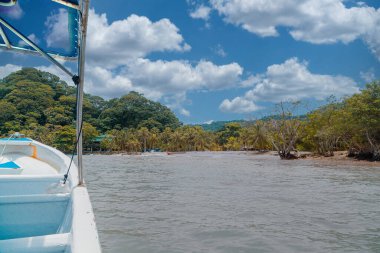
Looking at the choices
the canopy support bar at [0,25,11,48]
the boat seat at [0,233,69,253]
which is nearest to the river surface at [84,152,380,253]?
the boat seat at [0,233,69,253]

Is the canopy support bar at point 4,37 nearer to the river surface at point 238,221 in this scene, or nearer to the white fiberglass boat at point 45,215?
the white fiberglass boat at point 45,215

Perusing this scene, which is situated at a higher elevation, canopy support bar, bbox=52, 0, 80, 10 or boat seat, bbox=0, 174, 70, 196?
canopy support bar, bbox=52, 0, 80, 10

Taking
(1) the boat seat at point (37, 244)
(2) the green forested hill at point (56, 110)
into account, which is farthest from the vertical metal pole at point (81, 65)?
(2) the green forested hill at point (56, 110)

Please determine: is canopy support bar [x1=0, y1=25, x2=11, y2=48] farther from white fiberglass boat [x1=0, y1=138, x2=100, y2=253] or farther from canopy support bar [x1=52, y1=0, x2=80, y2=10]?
white fiberglass boat [x1=0, y1=138, x2=100, y2=253]

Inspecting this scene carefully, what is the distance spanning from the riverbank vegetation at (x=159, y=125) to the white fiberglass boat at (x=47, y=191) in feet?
91.5

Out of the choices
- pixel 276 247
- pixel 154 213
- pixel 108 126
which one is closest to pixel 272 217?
pixel 276 247

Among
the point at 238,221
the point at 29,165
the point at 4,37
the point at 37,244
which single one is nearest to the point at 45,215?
the point at 37,244

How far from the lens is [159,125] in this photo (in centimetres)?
9156

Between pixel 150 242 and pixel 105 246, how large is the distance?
70 centimetres

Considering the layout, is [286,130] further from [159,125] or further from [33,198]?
[159,125]

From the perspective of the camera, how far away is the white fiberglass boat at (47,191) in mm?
2316

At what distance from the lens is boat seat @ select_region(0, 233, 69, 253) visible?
222 cm

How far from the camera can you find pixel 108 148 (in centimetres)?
7150

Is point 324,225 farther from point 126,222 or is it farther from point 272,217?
point 126,222
